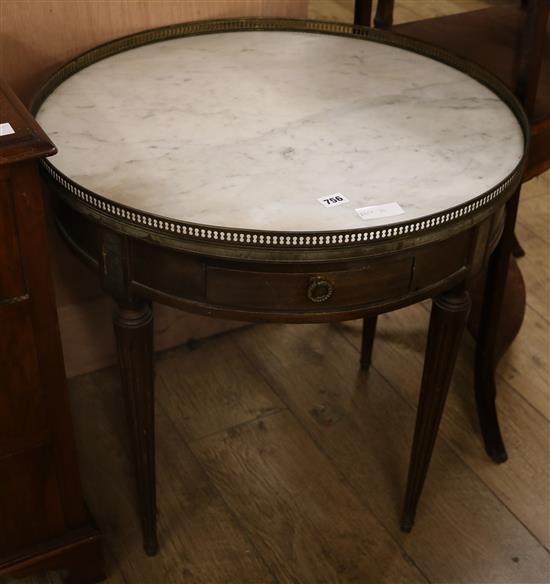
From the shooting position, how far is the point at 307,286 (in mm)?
1027

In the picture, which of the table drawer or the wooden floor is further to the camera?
the wooden floor

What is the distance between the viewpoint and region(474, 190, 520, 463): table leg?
4.90ft

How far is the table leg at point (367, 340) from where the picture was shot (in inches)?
68.1

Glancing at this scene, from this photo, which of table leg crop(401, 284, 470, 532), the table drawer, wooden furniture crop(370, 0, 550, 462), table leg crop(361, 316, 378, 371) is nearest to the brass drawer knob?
the table drawer

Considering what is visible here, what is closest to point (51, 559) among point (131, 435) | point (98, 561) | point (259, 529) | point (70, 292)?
point (98, 561)

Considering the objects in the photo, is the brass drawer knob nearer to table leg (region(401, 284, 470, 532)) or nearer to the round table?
the round table

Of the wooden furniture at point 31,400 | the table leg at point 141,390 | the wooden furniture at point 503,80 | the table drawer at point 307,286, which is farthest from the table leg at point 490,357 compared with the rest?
the wooden furniture at point 31,400

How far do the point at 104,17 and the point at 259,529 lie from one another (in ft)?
2.79

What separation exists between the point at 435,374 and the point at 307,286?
321 millimetres

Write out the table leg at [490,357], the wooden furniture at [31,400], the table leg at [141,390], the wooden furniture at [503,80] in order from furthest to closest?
the table leg at [490,357], the wooden furniture at [503,80], the table leg at [141,390], the wooden furniture at [31,400]

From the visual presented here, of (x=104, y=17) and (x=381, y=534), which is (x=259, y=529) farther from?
(x=104, y=17)

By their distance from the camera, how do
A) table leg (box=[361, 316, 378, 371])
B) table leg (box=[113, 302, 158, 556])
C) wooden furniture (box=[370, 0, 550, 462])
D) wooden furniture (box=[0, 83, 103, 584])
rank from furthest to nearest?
table leg (box=[361, 316, 378, 371]), wooden furniture (box=[370, 0, 550, 462]), table leg (box=[113, 302, 158, 556]), wooden furniture (box=[0, 83, 103, 584])

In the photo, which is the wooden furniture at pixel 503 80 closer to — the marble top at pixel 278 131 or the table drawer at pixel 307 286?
the marble top at pixel 278 131

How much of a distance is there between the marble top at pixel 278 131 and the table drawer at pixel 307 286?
6 cm
